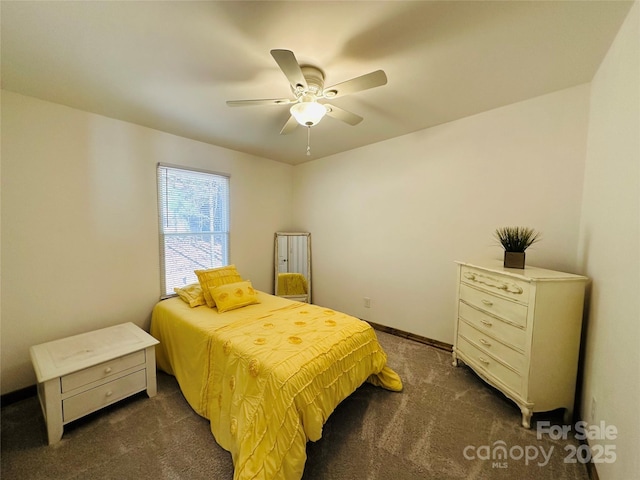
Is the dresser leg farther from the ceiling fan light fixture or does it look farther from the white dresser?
the ceiling fan light fixture

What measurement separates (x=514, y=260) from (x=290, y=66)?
2112 millimetres

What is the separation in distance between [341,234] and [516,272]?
218 centimetres

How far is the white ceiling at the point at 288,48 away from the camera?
1212 mm

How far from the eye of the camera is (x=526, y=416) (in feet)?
5.41

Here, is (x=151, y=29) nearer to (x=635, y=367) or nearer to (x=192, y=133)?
(x=192, y=133)

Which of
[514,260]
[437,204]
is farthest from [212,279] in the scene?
[514,260]

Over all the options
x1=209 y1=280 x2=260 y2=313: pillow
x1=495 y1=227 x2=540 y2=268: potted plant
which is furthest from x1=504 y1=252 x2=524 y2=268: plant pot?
x1=209 y1=280 x2=260 y2=313: pillow

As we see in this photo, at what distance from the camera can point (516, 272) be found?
68.9 inches

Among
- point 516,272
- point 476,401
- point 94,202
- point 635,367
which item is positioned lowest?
point 476,401

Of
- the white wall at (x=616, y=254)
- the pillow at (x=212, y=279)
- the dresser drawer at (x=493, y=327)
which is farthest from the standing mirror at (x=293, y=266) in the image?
the white wall at (x=616, y=254)

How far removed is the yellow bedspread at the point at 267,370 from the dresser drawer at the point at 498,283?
3.33 feet

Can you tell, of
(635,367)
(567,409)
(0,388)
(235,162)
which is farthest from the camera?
(235,162)

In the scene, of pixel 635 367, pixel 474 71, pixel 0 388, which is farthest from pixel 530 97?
pixel 0 388

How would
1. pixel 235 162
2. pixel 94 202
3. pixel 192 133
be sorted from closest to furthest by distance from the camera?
1. pixel 94 202
2. pixel 192 133
3. pixel 235 162
